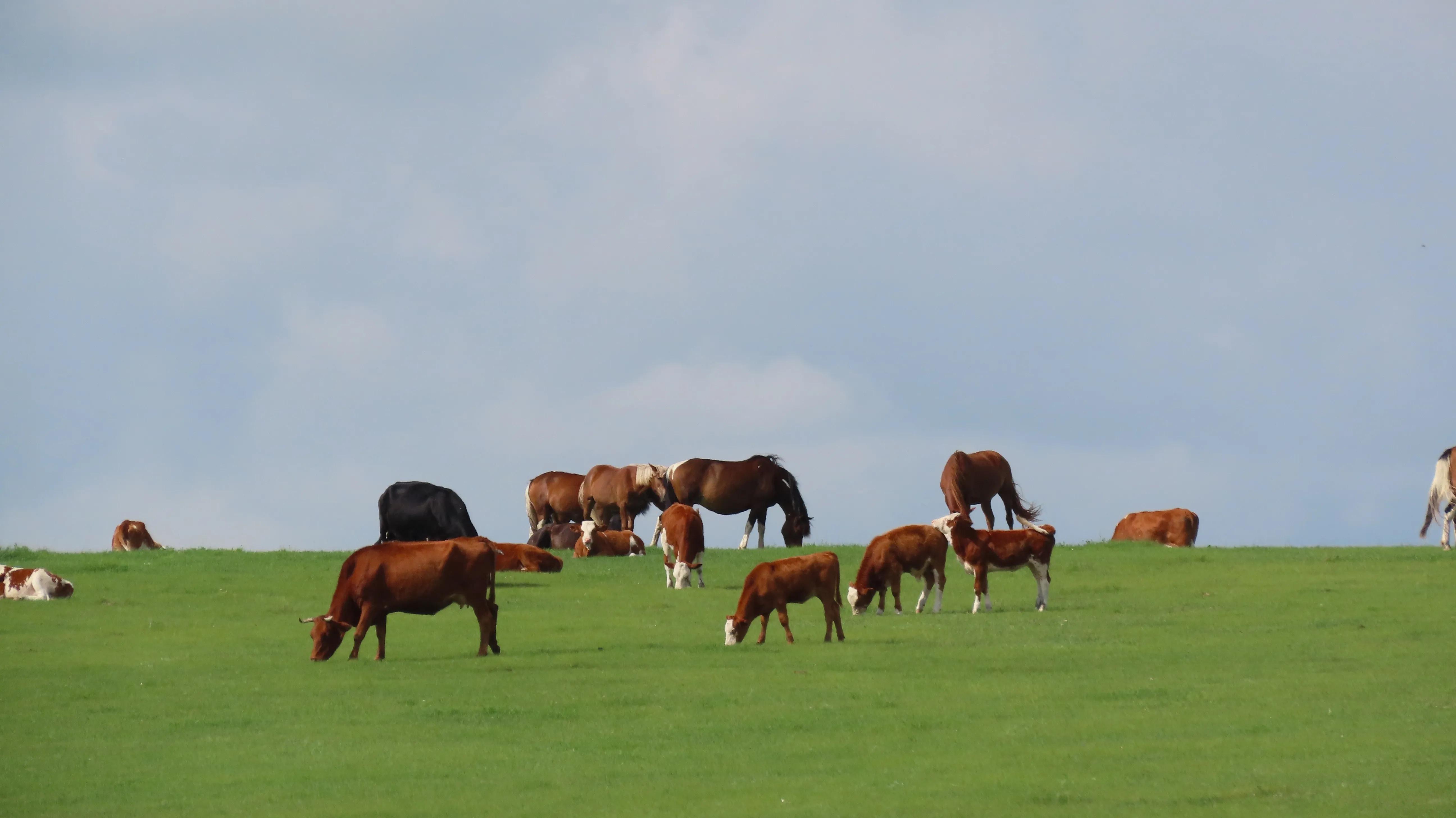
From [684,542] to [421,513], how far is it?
9.98 m

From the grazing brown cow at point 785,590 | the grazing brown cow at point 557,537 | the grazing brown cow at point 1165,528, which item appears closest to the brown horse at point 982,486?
the grazing brown cow at point 1165,528

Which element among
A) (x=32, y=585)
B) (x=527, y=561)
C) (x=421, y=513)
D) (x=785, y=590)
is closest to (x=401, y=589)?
(x=785, y=590)

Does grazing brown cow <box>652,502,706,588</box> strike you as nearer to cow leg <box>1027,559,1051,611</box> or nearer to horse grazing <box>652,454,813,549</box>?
cow leg <box>1027,559,1051,611</box>

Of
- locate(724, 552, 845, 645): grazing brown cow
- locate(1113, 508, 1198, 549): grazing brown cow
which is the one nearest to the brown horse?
locate(1113, 508, 1198, 549): grazing brown cow

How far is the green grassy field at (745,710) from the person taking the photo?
43.2 feet

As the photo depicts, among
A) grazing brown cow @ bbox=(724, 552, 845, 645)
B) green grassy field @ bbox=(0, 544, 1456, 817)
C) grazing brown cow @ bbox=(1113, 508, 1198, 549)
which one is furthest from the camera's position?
grazing brown cow @ bbox=(1113, 508, 1198, 549)

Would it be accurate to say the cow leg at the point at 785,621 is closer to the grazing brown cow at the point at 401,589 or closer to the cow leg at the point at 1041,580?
the grazing brown cow at the point at 401,589

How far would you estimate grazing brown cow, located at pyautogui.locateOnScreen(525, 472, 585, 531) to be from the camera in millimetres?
49000

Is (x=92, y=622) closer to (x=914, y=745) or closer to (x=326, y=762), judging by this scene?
(x=326, y=762)

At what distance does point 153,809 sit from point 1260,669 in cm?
1219

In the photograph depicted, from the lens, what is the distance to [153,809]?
13219mm

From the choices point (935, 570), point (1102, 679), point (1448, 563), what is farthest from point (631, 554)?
point (1102, 679)

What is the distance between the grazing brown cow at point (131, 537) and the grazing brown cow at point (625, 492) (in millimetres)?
11706

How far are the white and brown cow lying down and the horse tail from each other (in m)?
29.3
